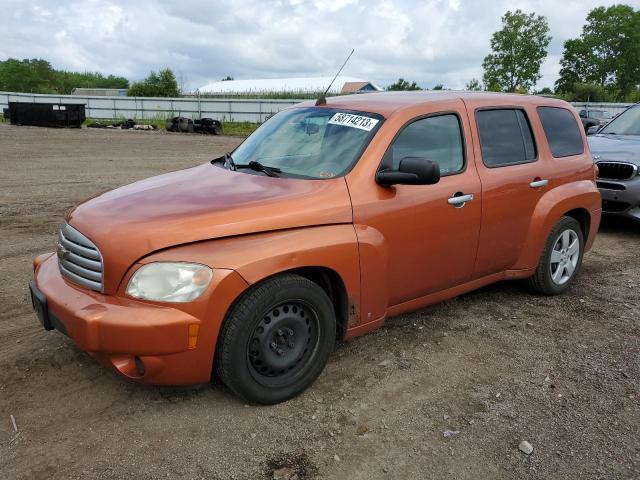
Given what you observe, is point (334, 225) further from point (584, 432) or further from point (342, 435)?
point (584, 432)

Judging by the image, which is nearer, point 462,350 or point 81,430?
point 81,430

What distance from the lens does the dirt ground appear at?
2721mm

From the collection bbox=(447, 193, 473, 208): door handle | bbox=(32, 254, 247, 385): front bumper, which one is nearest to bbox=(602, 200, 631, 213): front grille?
bbox=(447, 193, 473, 208): door handle

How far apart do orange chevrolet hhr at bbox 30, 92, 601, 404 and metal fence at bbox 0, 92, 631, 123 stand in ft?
107

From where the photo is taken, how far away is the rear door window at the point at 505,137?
422cm

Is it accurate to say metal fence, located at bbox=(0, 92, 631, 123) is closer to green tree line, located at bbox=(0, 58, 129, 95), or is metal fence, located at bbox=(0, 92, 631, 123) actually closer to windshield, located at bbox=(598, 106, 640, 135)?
windshield, located at bbox=(598, 106, 640, 135)

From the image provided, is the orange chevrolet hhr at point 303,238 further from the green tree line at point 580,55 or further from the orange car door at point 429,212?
the green tree line at point 580,55

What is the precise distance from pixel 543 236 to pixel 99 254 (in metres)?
3.52

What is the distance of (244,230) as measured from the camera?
2.94 metres

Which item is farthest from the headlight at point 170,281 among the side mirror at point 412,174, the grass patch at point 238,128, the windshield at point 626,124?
the grass patch at point 238,128

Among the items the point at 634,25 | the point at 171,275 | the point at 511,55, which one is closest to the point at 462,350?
the point at 171,275

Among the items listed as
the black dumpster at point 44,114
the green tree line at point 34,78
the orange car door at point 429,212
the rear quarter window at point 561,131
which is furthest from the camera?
the green tree line at point 34,78

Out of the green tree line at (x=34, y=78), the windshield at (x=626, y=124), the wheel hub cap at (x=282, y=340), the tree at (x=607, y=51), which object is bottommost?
the wheel hub cap at (x=282, y=340)

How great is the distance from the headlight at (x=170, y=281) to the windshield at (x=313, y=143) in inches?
42.9
